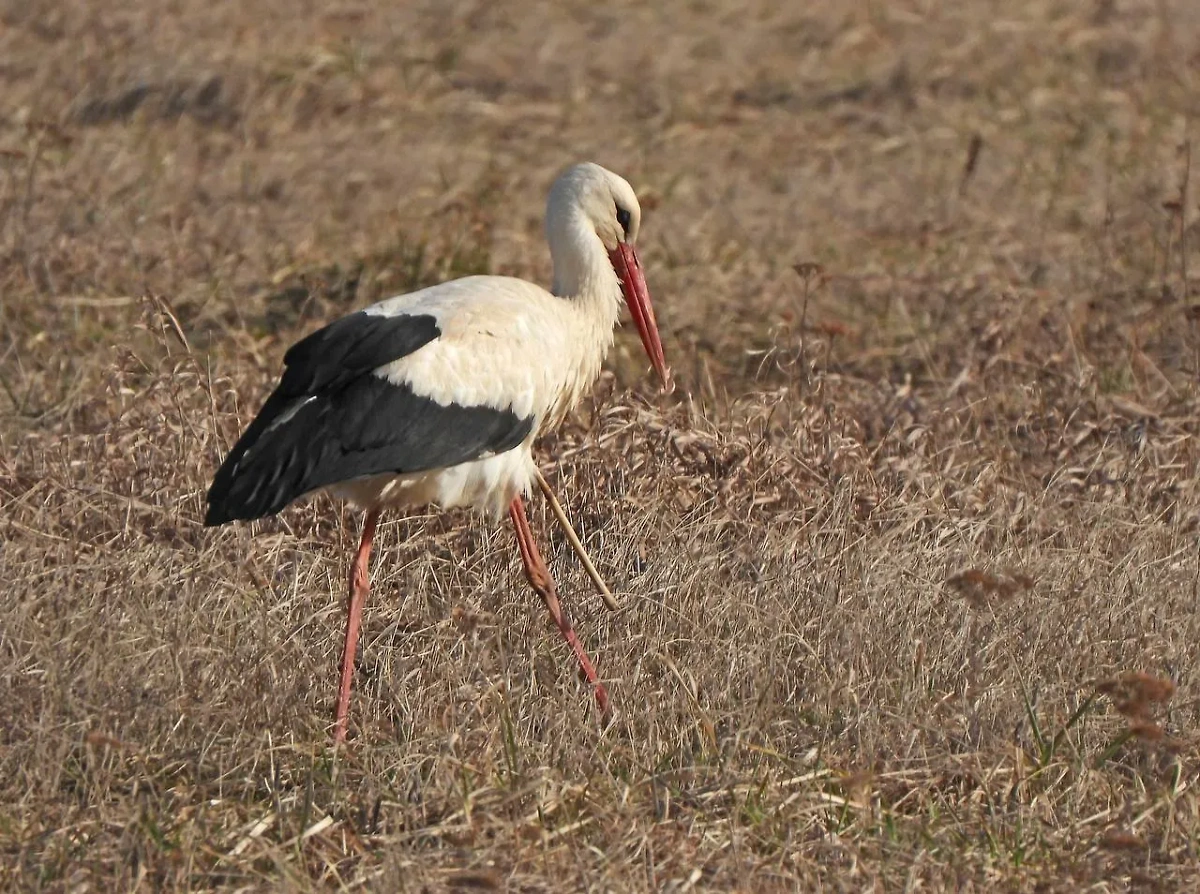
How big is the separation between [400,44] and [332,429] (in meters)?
5.78

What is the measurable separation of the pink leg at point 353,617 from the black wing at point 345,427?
20cm

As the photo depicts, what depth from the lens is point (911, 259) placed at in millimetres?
7078

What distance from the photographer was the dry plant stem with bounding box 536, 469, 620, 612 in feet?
14.2

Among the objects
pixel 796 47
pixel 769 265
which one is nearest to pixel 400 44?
pixel 796 47

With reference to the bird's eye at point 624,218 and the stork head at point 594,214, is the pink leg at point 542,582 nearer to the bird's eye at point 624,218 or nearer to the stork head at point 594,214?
the stork head at point 594,214

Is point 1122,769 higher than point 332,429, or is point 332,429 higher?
point 332,429

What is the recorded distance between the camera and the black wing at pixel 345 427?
3.96 metres

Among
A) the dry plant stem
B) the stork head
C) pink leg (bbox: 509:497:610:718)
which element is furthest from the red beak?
pink leg (bbox: 509:497:610:718)

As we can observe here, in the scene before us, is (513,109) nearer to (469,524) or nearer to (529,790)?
(469,524)

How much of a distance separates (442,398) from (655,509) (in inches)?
30.1

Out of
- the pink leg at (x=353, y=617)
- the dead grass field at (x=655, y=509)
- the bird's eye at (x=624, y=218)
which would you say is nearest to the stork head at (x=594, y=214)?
the bird's eye at (x=624, y=218)

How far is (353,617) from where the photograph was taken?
4.08 m

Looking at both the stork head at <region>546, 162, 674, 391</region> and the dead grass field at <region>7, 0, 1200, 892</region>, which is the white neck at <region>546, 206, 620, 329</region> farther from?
the dead grass field at <region>7, 0, 1200, 892</region>

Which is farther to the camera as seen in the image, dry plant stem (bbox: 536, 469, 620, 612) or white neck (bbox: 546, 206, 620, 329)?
white neck (bbox: 546, 206, 620, 329)
